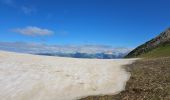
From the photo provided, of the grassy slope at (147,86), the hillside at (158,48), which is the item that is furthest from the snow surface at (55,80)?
the hillside at (158,48)

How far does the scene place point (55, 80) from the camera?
35.5 meters

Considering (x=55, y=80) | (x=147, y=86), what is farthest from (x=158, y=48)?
(x=147, y=86)

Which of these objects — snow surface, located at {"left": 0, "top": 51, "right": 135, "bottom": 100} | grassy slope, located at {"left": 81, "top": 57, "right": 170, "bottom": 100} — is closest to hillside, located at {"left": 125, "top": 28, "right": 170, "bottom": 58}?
snow surface, located at {"left": 0, "top": 51, "right": 135, "bottom": 100}

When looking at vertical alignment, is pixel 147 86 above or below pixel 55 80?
below

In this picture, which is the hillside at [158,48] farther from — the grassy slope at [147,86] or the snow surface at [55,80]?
the grassy slope at [147,86]

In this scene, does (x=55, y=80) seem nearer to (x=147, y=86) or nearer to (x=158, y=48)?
(x=147, y=86)

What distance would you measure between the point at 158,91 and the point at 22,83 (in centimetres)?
1610

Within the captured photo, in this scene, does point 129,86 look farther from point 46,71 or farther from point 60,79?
point 46,71

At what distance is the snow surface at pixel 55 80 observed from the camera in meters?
31.6

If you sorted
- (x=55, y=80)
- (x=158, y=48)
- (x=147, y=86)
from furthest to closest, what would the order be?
(x=158, y=48) → (x=55, y=80) → (x=147, y=86)

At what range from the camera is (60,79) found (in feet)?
118

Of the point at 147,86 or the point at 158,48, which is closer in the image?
the point at 147,86

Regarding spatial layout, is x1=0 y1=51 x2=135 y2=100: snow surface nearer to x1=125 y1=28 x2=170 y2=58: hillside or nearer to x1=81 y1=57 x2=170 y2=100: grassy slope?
x1=81 y1=57 x2=170 y2=100: grassy slope

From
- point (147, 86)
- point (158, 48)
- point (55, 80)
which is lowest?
point (147, 86)
